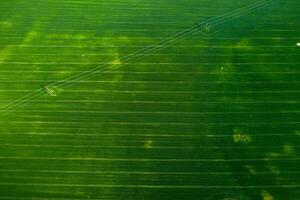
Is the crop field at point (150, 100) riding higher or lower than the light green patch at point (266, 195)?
higher

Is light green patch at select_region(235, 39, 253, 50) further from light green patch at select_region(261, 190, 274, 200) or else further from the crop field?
light green patch at select_region(261, 190, 274, 200)

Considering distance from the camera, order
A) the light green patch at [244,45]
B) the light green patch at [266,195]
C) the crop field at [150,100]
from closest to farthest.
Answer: the light green patch at [266,195] → the crop field at [150,100] → the light green patch at [244,45]

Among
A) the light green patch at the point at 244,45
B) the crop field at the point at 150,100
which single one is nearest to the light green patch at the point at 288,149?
the crop field at the point at 150,100

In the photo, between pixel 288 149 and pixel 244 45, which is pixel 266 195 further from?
pixel 244 45

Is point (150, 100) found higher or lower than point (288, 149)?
higher

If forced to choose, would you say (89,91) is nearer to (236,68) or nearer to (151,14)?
(151,14)

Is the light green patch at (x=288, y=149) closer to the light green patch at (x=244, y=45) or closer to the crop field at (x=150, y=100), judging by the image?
the crop field at (x=150, y=100)

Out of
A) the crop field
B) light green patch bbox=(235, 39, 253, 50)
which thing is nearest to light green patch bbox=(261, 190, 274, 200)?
the crop field

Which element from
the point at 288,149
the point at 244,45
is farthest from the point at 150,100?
the point at 288,149
